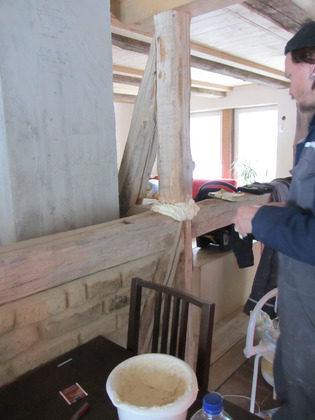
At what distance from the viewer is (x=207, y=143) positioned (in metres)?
7.04

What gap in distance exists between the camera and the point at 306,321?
103 centimetres

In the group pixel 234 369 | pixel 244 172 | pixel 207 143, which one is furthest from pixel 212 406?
pixel 207 143

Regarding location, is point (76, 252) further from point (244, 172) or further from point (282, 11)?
point (244, 172)

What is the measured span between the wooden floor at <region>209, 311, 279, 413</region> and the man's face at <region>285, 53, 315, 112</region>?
1651 mm

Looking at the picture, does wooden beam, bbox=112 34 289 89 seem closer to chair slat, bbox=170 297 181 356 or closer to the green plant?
the green plant

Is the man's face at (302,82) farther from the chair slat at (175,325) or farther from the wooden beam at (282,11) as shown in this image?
the wooden beam at (282,11)

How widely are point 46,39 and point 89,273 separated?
Result: 0.88m

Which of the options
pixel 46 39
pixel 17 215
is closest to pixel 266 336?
pixel 17 215

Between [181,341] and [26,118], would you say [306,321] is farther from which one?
[26,118]

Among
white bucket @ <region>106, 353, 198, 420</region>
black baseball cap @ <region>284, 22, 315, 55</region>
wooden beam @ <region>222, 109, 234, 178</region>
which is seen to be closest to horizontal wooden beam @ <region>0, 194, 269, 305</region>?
white bucket @ <region>106, 353, 198, 420</region>

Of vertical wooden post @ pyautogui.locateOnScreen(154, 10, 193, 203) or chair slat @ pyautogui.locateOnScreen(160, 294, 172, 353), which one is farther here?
vertical wooden post @ pyautogui.locateOnScreen(154, 10, 193, 203)

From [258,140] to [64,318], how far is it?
18.7 ft

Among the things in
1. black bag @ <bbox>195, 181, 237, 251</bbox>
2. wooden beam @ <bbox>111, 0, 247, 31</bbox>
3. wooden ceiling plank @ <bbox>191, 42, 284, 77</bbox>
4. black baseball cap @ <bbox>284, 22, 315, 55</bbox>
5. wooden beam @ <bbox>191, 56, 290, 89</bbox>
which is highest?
wooden ceiling plank @ <bbox>191, 42, 284, 77</bbox>

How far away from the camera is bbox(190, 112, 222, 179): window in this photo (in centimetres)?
681
